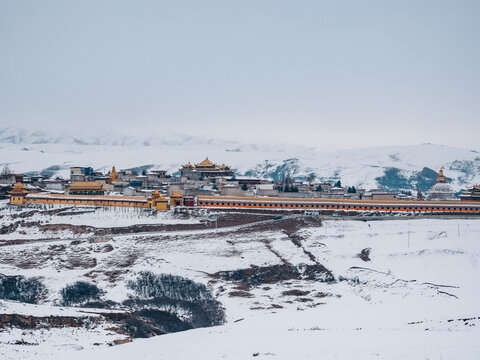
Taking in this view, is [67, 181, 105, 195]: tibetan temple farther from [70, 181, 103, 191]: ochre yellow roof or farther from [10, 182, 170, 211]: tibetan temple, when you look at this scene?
[10, 182, 170, 211]: tibetan temple

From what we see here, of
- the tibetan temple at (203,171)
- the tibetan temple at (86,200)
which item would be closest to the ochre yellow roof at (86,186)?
the tibetan temple at (86,200)

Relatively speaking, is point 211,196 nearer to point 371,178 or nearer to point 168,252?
point 168,252

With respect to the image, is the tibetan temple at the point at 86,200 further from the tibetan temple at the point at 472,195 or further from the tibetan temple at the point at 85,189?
the tibetan temple at the point at 472,195

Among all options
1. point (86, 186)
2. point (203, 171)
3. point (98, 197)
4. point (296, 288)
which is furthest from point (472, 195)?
point (86, 186)

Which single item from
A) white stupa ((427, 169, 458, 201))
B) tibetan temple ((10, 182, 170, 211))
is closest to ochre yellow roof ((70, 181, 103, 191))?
tibetan temple ((10, 182, 170, 211))

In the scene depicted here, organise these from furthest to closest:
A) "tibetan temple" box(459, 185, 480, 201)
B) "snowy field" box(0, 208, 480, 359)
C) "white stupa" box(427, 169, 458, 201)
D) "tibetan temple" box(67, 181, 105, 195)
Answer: "white stupa" box(427, 169, 458, 201), "tibetan temple" box(459, 185, 480, 201), "tibetan temple" box(67, 181, 105, 195), "snowy field" box(0, 208, 480, 359)

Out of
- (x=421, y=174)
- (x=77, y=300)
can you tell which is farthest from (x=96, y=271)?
(x=421, y=174)

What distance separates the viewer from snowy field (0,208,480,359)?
99.1 feet

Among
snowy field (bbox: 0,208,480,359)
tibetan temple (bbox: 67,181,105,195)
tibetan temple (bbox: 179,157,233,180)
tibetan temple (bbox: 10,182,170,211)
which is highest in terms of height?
tibetan temple (bbox: 179,157,233,180)

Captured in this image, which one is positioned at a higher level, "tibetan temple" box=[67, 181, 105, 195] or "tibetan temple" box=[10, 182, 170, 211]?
"tibetan temple" box=[67, 181, 105, 195]

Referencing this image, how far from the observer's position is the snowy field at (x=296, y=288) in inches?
1189

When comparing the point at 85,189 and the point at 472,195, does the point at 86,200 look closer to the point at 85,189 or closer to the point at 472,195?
the point at 85,189

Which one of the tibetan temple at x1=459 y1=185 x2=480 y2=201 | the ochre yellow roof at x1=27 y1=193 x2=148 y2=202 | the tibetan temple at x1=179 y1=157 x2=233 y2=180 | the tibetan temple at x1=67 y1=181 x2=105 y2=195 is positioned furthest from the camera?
the tibetan temple at x1=179 y1=157 x2=233 y2=180

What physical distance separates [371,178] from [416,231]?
12293 centimetres
